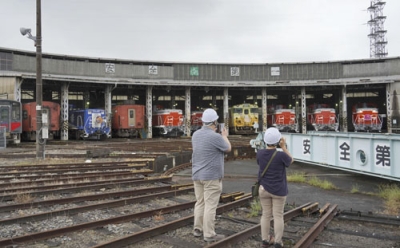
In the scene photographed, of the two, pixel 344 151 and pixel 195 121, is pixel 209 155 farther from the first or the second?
pixel 195 121

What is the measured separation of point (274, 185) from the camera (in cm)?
Result: 467

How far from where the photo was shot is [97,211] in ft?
22.7

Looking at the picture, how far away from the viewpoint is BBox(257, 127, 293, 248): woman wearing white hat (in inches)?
185

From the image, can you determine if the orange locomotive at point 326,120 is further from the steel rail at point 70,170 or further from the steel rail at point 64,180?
the steel rail at point 64,180

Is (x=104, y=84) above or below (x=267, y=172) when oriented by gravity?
above

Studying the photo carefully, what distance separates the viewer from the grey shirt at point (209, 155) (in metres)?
4.91

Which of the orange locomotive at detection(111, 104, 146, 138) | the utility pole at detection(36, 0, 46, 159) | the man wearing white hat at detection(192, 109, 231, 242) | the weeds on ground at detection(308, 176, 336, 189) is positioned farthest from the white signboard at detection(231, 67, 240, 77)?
the man wearing white hat at detection(192, 109, 231, 242)

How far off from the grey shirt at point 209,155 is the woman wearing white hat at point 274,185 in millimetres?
599

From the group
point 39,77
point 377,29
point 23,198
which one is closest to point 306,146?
point 23,198

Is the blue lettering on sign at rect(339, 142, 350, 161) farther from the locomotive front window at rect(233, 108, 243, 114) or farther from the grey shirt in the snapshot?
the locomotive front window at rect(233, 108, 243, 114)

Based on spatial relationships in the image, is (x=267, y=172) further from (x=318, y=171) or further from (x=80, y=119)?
(x=80, y=119)

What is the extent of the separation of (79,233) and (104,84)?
102 feet

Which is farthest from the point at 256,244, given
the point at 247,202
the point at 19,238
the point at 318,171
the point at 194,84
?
the point at 194,84

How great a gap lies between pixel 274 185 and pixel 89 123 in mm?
27037
